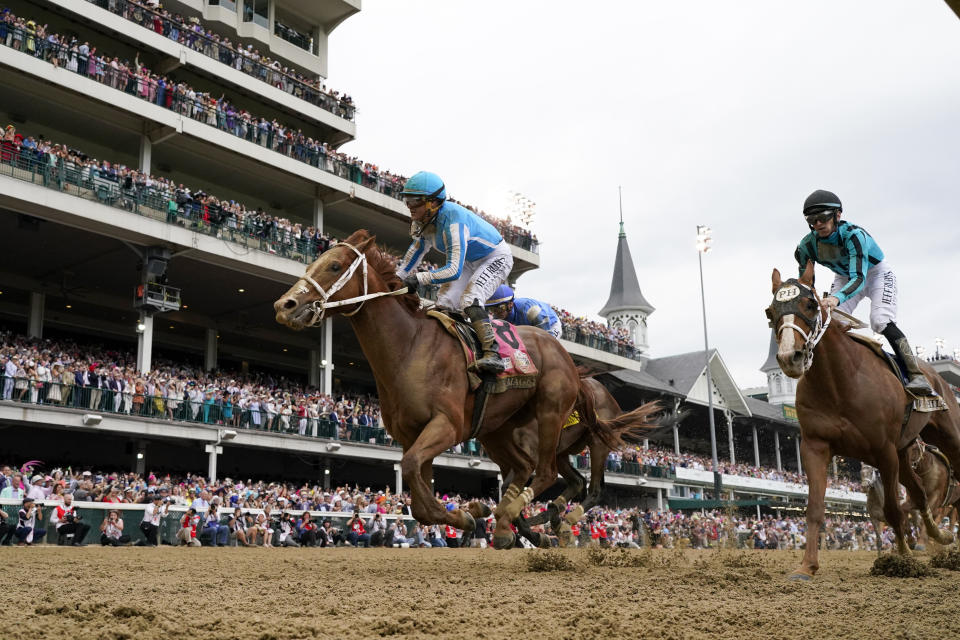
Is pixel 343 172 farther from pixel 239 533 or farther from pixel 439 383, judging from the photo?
pixel 439 383

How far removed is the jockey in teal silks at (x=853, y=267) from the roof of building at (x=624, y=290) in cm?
7124

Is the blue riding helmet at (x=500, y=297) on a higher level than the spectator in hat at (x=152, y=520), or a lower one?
higher

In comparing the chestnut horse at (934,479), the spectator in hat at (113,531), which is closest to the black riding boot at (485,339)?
the chestnut horse at (934,479)

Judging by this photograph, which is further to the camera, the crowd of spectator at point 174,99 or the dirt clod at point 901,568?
the crowd of spectator at point 174,99

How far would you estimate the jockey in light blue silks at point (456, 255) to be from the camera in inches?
301

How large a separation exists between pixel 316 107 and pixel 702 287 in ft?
70.0

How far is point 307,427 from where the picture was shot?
27.4m

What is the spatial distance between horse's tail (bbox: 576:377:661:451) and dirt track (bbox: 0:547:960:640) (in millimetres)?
3127

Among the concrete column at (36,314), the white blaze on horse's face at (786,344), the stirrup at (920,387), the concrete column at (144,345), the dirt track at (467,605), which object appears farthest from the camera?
the concrete column at (36,314)

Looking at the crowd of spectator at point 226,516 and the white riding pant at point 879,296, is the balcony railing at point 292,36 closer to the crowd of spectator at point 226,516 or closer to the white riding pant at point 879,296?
the crowd of spectator at point 226,516

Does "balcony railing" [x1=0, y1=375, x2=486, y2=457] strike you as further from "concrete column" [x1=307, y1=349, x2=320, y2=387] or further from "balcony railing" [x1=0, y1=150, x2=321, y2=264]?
"concrete column" [x1=307, y1=349, x2=320, y2=387]

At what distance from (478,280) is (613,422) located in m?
2.98

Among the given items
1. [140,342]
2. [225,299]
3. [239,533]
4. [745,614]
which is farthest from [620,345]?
[745,614]

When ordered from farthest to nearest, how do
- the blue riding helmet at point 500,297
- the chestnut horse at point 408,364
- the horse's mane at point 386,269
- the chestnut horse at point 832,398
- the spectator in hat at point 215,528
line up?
the spectator in hat at point 215,528 < the blue riding helmet at point 500,297 < the horse's mane at point 386,269 < the chestnut horse at point 832,398 < the chestnut horse at point 408,364
